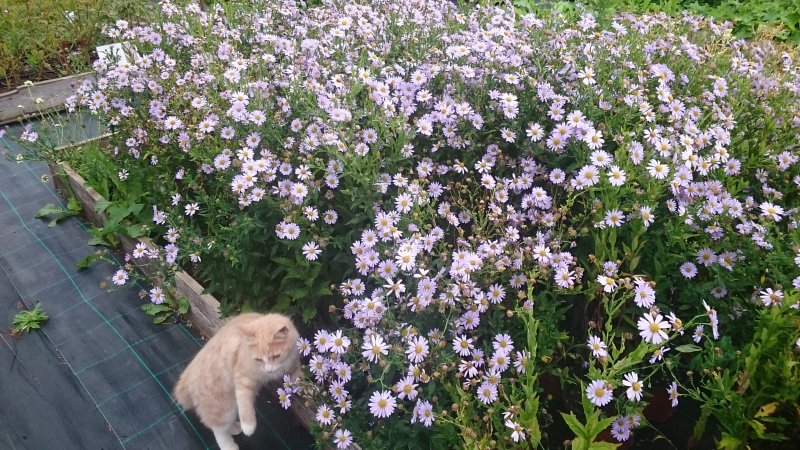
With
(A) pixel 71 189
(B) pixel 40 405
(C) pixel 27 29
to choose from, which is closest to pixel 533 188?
(B) pixel 40 405

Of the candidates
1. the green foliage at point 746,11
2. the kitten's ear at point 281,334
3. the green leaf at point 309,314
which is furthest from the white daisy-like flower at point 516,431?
the green foliage at point 746,11

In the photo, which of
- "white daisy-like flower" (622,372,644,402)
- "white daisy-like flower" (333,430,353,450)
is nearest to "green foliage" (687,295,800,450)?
"white daisy-like flower" (622,372,644,402)

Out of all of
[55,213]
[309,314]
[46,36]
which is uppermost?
[309,314]

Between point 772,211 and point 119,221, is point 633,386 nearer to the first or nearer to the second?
point 772,211

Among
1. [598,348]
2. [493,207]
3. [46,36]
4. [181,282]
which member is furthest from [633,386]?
[46,36]

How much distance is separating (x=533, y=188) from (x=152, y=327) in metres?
1.98

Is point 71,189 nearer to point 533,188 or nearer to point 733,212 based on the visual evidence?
point 533,188

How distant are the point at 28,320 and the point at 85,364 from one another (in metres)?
0.46

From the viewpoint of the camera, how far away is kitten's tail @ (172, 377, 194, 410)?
2.24m

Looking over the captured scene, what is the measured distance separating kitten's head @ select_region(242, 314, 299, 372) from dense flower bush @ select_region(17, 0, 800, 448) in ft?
0.49

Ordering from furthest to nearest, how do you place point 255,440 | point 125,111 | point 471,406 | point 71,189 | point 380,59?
point 71,189 → point 125,111 → point 380,59 → point 255,440 → point 471,406

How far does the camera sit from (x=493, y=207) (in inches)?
76.5

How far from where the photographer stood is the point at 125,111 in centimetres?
273

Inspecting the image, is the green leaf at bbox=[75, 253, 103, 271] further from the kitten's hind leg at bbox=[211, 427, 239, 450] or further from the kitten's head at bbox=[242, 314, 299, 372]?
the kitten's head at bbox=[242, 314, 299, 372]
